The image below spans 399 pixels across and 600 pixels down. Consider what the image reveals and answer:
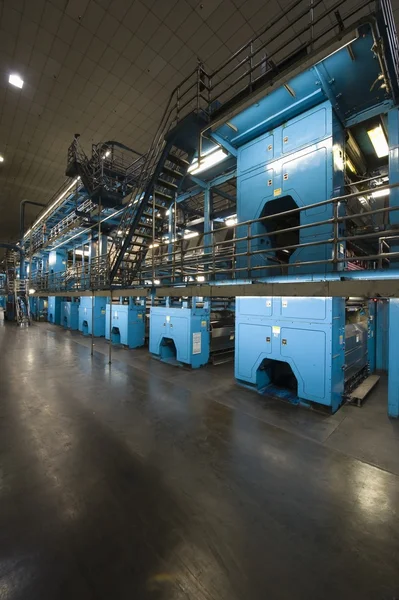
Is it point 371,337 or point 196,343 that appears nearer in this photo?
point 196,343

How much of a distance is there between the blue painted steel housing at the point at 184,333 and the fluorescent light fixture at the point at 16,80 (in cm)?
842

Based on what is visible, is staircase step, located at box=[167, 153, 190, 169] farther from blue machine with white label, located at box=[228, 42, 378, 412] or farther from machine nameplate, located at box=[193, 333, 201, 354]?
machine nameplate, located at box=[193, 333, 201, 354]

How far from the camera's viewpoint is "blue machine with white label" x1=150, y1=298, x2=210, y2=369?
6389 millimetres

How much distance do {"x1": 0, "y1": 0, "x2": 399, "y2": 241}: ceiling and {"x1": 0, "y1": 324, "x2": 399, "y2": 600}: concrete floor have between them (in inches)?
261

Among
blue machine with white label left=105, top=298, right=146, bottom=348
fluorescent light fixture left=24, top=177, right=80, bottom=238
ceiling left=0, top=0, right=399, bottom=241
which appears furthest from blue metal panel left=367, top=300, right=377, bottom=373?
fluorescent light fixture left=24, top=177, right=80, bottom=238

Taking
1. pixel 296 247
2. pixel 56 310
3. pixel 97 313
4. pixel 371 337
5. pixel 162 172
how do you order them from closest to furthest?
pixel 296 247 → pixel 162 172 → pixel 371 337 → pixel 97 313 → pixel 56 310

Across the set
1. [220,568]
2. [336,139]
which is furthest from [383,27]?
[220,568]

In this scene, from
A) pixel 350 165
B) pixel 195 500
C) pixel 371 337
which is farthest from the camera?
pixel 371 337

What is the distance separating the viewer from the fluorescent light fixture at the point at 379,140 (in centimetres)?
515

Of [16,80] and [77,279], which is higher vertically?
[16,80]

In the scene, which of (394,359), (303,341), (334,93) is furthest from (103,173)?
(394,359)

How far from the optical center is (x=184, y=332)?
647 centimetres

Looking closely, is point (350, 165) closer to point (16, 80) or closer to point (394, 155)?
point (394, 155)

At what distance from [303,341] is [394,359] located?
1427mm
